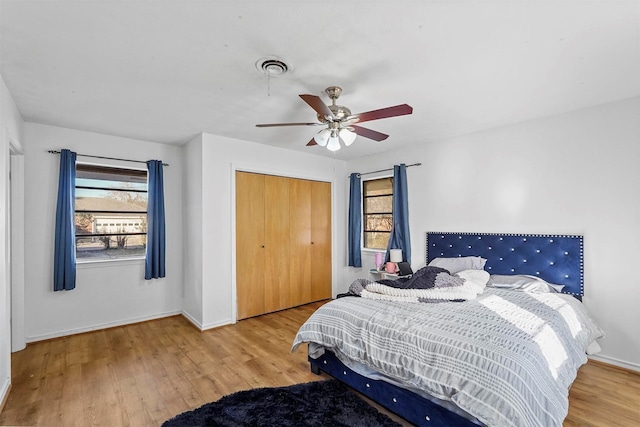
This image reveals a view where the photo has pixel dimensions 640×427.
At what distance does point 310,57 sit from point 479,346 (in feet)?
6.95

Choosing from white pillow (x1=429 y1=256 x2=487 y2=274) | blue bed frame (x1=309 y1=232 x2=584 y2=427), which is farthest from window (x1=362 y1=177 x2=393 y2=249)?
white pillow (x1=429 y1=256 x2=487 y2=274)

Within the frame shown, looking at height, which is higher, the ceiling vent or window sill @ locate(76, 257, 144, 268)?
the ceiling vent

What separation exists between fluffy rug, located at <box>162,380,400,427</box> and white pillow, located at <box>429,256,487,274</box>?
197 cm

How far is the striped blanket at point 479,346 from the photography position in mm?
1576

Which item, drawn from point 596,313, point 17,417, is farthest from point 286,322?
point 596,313

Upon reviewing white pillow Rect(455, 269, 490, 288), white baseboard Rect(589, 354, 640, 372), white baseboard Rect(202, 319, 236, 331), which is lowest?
white baseboard Rect(589, 354, 640, 372)

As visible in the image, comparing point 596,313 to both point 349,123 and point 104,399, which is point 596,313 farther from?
point 104,399

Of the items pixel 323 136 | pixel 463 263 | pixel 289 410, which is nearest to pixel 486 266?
pixel 463 263

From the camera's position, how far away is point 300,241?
4.93 metres

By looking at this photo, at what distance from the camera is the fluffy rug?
206cm

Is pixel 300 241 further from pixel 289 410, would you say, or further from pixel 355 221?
pixel 289 410

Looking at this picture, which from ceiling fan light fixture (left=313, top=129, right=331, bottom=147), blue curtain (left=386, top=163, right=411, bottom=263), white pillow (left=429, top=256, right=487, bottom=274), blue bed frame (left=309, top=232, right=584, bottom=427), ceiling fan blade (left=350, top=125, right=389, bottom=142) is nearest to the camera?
blue bed frame (left=309, top=232, right=584, bottom=427)

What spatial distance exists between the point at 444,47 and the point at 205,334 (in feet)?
12.4

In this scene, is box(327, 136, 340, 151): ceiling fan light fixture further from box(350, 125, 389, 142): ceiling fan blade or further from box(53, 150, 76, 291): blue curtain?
box(53, 150, 76, 291): blue curtain
